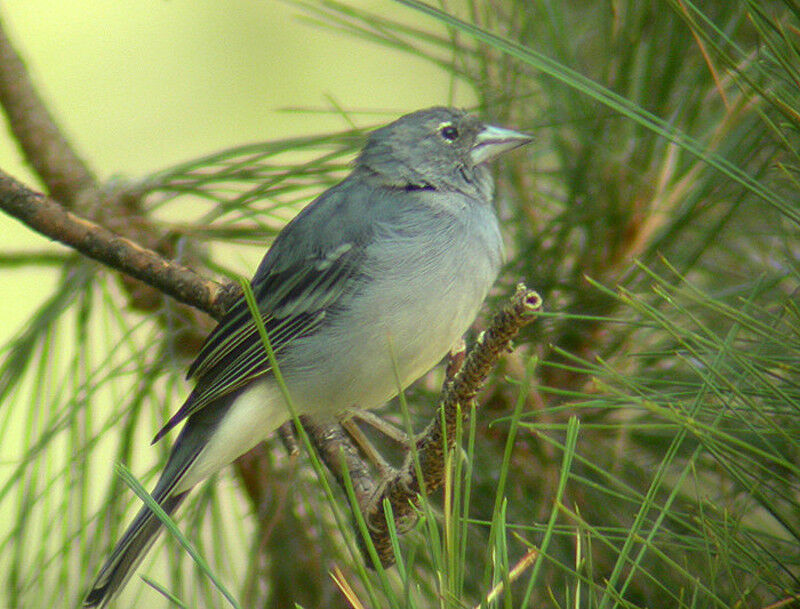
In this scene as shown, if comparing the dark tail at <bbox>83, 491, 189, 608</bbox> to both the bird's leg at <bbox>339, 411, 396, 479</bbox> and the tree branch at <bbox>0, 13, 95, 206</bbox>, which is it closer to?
the bird's leg at <bbox>339, 411, 396, 479</bbox>

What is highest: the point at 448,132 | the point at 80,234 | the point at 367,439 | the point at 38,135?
the point at 38,135

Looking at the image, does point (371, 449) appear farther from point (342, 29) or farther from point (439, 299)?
point (342, 29)

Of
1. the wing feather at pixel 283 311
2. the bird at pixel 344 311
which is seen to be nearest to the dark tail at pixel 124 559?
the bird at pixel 344 311

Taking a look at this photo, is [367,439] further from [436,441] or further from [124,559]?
[436,441]

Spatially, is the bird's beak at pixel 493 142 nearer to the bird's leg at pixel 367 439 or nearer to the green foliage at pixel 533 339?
the green foliage at pixel 533 339

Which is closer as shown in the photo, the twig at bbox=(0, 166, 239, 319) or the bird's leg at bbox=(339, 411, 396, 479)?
the twig at bbox=(0, 166, 239, 319)

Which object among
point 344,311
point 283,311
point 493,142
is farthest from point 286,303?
point 493,142

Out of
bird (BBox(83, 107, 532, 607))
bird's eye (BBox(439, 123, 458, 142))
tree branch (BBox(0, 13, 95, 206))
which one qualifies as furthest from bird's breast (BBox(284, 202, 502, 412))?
tree branch (BBox(0, 13, 95, 206))
